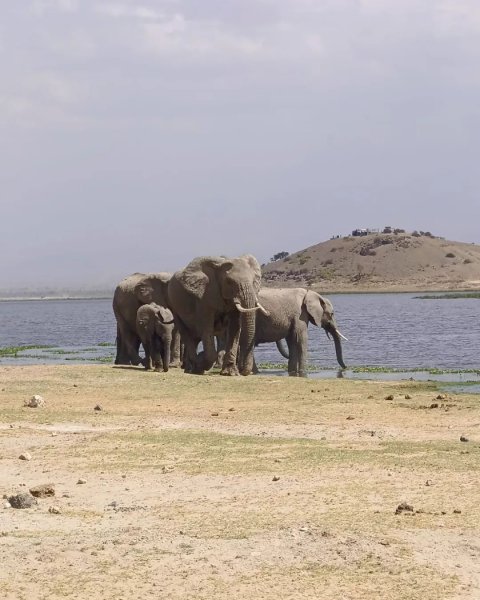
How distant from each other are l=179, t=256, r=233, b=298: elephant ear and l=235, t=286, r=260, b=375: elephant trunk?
0.74 metres

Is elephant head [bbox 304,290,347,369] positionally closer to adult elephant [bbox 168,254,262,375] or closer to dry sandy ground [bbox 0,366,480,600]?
adult elephant [bbox 168,254,262,375]

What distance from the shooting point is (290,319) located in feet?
96.5

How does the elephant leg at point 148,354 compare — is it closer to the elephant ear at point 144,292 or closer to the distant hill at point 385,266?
the elephant ear at point 144,292

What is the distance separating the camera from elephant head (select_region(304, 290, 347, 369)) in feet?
98.7

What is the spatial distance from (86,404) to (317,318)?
41.9ft

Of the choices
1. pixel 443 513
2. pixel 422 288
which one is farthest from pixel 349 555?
pixel 422 288

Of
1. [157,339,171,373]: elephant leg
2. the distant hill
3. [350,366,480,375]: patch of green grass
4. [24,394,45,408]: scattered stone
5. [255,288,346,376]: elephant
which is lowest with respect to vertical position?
[350,366,480,375]: patch of green grass

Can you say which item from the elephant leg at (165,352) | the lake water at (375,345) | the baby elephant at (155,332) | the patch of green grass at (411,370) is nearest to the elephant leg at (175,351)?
the baby elephant at (155,332)

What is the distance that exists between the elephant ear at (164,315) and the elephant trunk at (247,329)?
199cm

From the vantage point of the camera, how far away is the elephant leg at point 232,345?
1016 inches

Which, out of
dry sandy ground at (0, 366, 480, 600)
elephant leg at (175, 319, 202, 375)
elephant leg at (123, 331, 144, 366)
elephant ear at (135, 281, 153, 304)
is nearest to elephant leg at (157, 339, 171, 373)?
elephant leg at (175, 319, 202, 375)

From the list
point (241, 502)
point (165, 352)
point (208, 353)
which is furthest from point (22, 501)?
point (165, 352)

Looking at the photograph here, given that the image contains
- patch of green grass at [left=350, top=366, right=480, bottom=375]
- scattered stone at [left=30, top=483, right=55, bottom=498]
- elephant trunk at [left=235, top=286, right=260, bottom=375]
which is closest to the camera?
scattered stone at [left=30, top=483, right=55, bottom=498]

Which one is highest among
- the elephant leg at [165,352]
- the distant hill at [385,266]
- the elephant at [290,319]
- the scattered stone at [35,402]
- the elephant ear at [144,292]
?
the distant hill at [385,266]
